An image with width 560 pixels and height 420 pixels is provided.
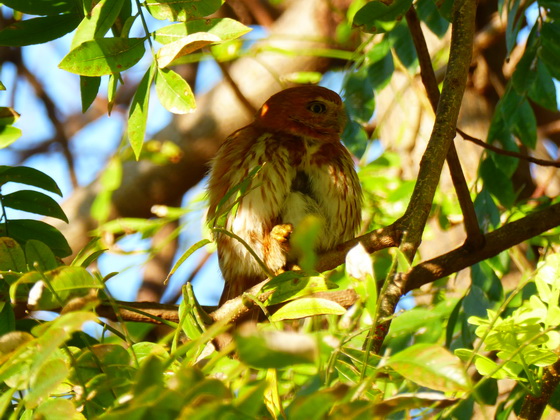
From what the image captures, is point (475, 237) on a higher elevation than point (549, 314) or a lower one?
higher

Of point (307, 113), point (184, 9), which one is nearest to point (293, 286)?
point (184, 9)

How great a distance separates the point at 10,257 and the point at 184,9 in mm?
858

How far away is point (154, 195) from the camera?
5.89 m

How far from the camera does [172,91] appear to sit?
217 cm

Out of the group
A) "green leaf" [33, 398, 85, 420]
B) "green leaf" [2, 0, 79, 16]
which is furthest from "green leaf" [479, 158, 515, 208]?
"green leaf" [33, 398, 85, 420]

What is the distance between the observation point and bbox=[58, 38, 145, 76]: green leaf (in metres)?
1.99

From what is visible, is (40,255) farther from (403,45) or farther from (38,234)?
(403,45)

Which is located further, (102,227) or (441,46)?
(441,46)

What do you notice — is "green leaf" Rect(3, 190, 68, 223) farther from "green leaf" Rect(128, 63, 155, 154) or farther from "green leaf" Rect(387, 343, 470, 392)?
"green leaf" Rect(387, 343, 470, 392)

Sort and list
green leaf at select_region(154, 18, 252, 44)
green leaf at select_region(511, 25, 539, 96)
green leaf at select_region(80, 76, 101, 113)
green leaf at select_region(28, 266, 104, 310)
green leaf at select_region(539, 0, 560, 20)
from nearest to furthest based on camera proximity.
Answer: green leaf at select_region(28, 266, 104, 310), green leaf at select_region(154, 18, 252, 44), green leaf at select_region(80, 76, 101, 113), green leaf at select_region(539, 0, 560, 20), green leaf at select_region(511, 25, 539, 96)

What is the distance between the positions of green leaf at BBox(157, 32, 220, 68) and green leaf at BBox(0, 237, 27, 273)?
2.06 feet

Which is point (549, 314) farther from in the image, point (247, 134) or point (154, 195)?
point (154, 195)

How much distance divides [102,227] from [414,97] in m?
2.37

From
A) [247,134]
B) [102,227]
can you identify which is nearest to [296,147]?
[247,134]
